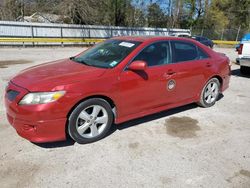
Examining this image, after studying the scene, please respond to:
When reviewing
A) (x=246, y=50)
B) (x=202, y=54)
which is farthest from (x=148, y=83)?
(x=246, y=50)

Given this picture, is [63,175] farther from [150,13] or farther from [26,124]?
[150,13]

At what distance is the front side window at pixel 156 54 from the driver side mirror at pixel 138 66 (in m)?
0.18

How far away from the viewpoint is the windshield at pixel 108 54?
3.94 meters

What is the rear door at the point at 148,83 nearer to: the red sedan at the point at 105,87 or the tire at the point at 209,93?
the red sedan at the point at 105,87

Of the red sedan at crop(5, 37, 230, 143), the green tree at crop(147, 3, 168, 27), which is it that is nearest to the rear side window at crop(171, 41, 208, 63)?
the red sedan at crop(5, 37, 230, 143)

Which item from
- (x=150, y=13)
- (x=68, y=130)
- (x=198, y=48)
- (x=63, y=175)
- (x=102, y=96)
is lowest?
(x=63, y=175)

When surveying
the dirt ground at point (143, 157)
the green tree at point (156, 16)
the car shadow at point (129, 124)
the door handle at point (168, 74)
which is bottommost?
the dirt ground at point (143, 157)

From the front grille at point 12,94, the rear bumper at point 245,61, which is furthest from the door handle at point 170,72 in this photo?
the rear bumper at point 245,61

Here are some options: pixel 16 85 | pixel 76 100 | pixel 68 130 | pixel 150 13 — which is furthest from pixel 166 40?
pixel 150 13

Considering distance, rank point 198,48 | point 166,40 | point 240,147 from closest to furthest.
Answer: point 240,147, point 166,40, point 198,48

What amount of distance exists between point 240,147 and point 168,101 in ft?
4.68

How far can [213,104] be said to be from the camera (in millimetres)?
5625

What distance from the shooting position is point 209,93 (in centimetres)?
542

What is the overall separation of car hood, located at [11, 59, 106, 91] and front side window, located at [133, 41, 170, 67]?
0.81m
